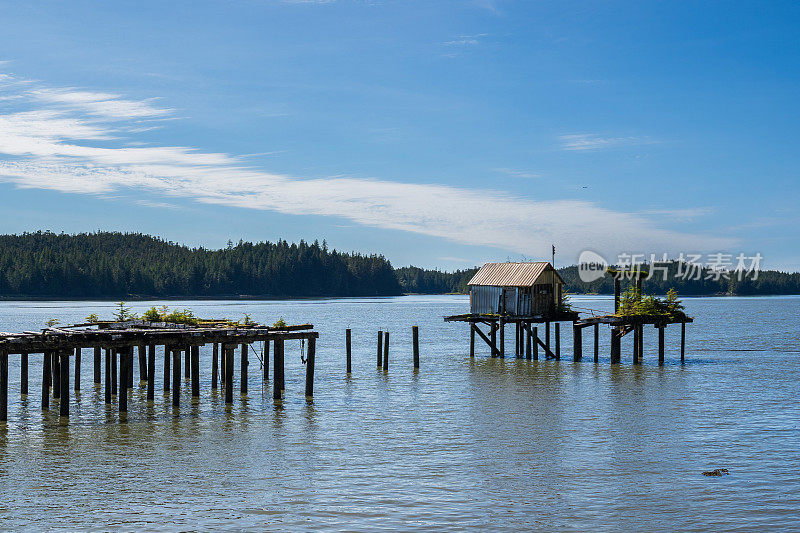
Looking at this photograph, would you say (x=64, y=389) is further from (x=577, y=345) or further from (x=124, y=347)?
(x=577, y=345)


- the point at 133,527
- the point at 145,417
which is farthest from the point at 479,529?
the point at 145,417

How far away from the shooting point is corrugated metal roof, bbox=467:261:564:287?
5381 centimetres

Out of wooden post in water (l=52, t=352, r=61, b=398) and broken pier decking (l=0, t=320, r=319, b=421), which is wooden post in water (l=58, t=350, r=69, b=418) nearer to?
broken pier decking (l=0, t=320, r=319, b=421)

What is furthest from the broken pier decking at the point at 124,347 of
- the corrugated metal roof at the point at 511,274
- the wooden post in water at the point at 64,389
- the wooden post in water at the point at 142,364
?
the corrugated metal roof at the point at 511,274

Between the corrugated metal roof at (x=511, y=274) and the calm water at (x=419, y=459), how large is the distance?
11.4m

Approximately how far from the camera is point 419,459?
2397cm

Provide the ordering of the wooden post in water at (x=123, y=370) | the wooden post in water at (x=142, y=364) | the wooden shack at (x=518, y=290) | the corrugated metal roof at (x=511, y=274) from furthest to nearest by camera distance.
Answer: the corrugated metal roof at (x=511, y=274) → the wooden shack at (x=518, y=290) → the wooden post in water at (x=142, y=364) → the wooden post in water at (x=123, y=370)

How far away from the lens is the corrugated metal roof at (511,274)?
53.8 meters

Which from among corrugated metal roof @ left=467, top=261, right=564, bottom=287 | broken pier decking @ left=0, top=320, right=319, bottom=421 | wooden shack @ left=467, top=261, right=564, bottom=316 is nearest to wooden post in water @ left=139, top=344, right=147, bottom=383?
broken pier decking @ left=0, top=320, right=319, bottom=421

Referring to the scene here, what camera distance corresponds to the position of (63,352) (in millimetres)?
28938

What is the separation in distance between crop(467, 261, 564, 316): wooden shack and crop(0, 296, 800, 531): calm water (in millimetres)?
10763

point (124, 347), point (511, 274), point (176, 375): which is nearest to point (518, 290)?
point (511, 274)

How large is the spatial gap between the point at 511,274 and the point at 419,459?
32374mm

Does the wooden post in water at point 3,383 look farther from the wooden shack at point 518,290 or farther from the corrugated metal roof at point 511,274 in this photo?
the corrugated metal roof at point 511,274
